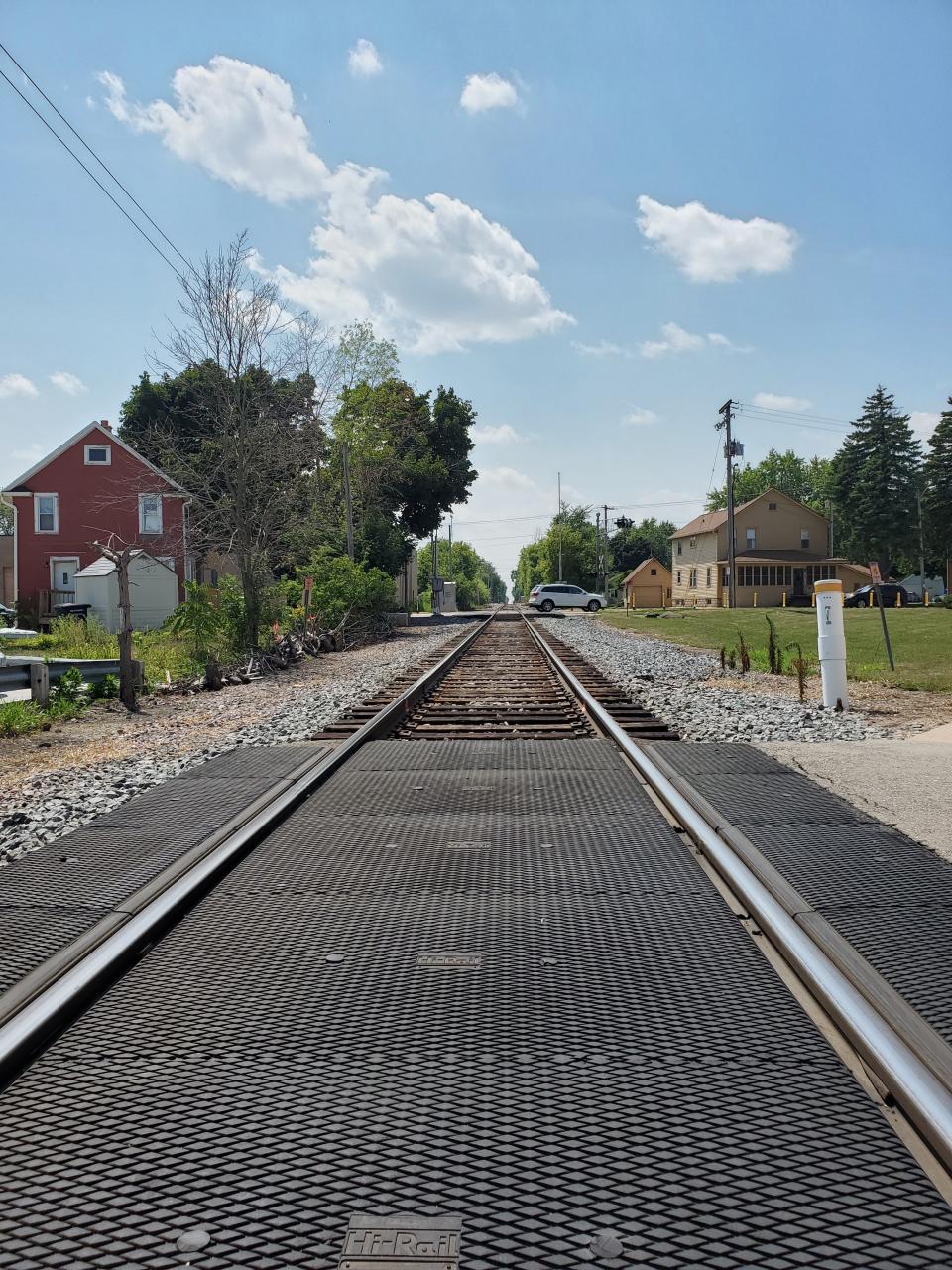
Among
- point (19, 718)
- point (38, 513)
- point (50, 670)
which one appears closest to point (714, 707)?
point (19, 718)

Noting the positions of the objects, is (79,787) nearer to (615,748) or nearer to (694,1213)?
(615,748)

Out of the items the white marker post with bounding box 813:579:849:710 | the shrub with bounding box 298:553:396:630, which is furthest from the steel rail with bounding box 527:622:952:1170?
the shrub with bounding box 298:553:396:630

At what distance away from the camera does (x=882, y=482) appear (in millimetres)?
78000

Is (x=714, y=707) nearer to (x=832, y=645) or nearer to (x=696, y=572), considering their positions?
(x=832, y=645)

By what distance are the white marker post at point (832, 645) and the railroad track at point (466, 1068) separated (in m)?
6.02

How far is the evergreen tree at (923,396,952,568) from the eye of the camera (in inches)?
2731

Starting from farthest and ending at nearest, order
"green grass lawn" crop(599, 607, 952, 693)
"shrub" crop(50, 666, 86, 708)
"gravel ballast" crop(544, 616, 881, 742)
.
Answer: "green grass lawn" crop(599, 607, 952, 693) < "shrub" crop(50, 666, 86, 708) < "gravel ballast" crop(544, 616, 881, 742)

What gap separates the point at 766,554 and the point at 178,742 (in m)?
63.8

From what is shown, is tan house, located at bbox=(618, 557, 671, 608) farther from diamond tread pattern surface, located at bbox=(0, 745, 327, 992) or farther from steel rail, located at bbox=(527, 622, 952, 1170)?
steel rail, located at bbox=(527, 622, 952, 1170)

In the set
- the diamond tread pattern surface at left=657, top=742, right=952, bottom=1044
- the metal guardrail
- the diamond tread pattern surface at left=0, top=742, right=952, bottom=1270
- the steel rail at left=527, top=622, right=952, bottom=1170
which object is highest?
the metal guardrail

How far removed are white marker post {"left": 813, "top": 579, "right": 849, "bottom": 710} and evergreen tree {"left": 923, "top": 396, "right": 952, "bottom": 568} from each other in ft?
212

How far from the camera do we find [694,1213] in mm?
2061

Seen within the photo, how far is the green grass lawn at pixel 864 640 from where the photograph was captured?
15430 mm

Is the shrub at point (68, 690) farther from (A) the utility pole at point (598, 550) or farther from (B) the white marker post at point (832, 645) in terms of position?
(A) the utility pole at point (598, 550)
